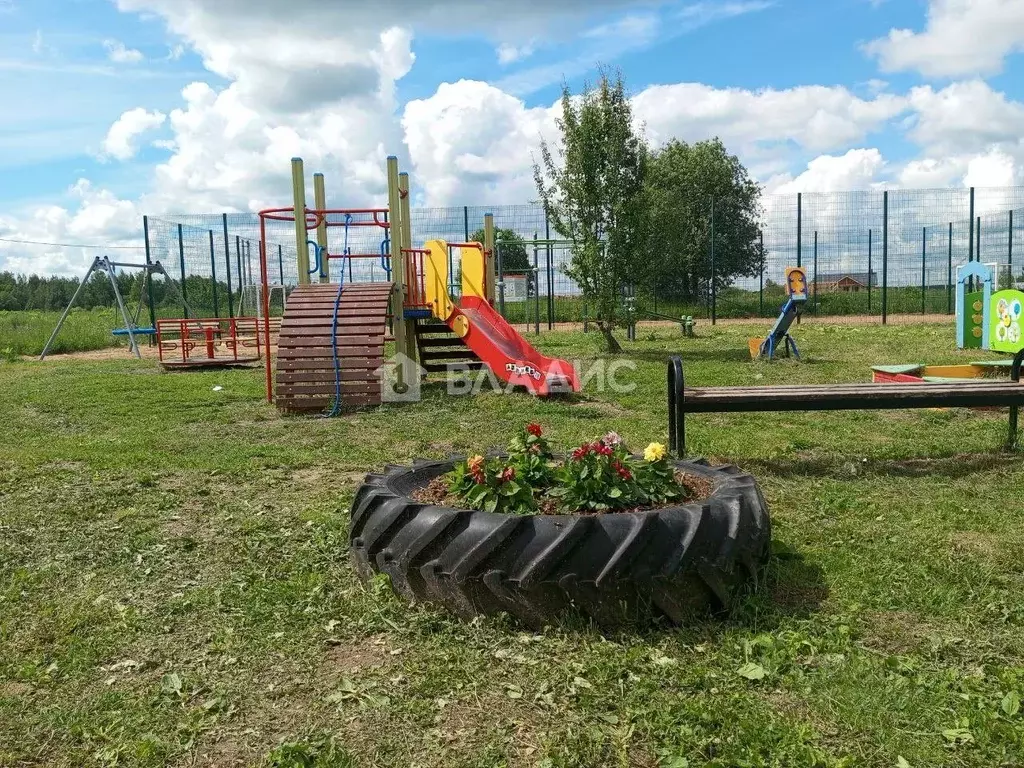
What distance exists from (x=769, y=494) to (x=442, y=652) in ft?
8.93

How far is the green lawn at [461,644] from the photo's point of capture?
238cm

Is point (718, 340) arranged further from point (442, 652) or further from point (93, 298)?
point (93, 298)

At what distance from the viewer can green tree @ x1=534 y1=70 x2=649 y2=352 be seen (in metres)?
14.8

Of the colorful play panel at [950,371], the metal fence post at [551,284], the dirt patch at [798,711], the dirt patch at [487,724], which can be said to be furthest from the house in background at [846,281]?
the dirt patch at [487,724]

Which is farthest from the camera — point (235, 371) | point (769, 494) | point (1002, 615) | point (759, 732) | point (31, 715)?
point (235, 371)

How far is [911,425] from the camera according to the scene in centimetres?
717

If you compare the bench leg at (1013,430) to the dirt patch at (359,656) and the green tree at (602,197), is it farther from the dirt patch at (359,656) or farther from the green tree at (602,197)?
the green tree at (602,197)

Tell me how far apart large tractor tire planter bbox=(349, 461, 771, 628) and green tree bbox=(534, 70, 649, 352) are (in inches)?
479

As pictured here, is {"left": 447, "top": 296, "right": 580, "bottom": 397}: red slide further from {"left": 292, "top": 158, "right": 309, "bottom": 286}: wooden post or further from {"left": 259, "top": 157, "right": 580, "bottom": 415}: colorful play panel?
{"left": 292, "top": 158, "right": 309, "bottom": 286}: wooden post

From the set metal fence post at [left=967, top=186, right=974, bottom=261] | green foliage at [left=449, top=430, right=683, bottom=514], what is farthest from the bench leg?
metal fence post at [left=967, top=186, right=974, bottom=261]

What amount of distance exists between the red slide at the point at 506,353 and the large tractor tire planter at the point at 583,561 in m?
5.95

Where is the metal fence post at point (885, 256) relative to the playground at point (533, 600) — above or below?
above

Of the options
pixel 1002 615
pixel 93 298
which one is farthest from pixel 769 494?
pixel 93 298

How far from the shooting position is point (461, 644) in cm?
299
